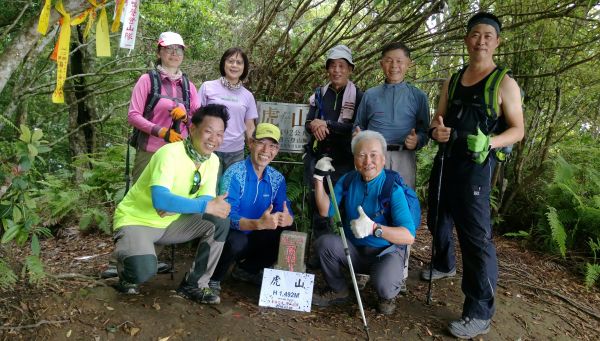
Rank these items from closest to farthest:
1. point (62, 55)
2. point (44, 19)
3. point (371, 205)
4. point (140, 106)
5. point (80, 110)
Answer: point (44, 19) → point (62, 55) → point (371, 205) → point (140, 106) → point (80, 110)

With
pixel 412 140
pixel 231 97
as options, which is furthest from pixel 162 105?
pixel 412 140

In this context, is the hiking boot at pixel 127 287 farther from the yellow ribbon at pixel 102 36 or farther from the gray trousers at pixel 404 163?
the gray trousers at pixel 404 163

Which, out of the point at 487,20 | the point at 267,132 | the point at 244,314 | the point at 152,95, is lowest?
the point at 244,314

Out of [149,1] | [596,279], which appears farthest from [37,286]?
[149,1]

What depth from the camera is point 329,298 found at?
3.82 metres

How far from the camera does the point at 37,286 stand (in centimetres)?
329

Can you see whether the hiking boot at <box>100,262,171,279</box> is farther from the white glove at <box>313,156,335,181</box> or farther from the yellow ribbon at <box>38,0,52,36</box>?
the yellow ribbon at <box>38,0,52,36</box>

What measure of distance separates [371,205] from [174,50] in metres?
2.37

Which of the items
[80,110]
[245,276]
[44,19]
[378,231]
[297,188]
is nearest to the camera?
[44,19]

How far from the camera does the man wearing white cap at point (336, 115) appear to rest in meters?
4.34

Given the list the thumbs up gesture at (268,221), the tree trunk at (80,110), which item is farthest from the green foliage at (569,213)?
the tree trunk at (80,110)

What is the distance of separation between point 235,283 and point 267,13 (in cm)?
401

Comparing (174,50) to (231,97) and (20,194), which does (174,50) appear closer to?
(231,97)

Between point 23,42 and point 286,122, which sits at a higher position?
point 23,42
